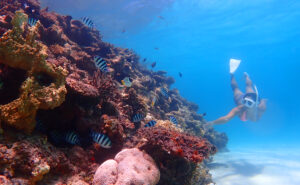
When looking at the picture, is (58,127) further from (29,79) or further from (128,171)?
(128,171)

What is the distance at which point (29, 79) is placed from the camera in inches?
108

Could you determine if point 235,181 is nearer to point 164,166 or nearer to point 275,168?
point 275,168

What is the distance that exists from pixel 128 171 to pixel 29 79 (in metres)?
2.20

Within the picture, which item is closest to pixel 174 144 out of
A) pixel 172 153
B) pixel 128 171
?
pixel 172 153

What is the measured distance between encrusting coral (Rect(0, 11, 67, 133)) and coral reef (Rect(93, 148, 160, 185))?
1425mm

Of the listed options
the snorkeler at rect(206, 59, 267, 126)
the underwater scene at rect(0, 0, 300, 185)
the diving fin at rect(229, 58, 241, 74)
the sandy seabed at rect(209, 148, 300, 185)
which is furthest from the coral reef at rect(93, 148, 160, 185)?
the diving fin at rect(229, 58, 241, 74)

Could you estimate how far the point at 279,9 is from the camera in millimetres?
28516

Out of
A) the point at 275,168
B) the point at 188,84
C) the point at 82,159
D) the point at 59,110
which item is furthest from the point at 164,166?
the point at 188,84

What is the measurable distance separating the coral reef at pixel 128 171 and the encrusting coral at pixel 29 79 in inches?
56.1

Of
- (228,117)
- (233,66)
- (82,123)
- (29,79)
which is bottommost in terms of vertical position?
(82,123)

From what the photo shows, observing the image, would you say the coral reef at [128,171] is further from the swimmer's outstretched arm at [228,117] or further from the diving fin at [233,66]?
the diving fin at [233,66]

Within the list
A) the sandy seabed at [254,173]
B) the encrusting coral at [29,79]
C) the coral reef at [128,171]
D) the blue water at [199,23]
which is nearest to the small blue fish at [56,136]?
the encrusting coral at [29,79]

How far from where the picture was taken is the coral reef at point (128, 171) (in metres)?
3.27

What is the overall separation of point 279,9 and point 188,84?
17244 cm
